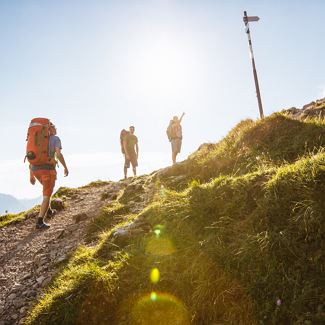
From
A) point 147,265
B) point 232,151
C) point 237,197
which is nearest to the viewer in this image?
point 147,265

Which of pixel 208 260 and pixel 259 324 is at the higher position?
pixel 208 260

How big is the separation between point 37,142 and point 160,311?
795 centimetres

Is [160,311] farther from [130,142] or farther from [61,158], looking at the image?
[130,142]

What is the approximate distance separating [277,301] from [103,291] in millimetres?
2620

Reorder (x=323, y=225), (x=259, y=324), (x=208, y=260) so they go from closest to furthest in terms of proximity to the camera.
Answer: (x=259, y=324) < (x=323, y=225) < (x=208, y=260)

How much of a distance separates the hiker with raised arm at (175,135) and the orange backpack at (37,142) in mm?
10503

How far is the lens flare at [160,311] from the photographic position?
177 inches

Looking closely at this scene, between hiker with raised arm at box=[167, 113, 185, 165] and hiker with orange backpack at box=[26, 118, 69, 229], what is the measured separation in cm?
1014

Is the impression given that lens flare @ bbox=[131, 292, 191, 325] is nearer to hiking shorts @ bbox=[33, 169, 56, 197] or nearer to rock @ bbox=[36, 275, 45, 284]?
rock @ bbox=[36, 275, 45, 284]

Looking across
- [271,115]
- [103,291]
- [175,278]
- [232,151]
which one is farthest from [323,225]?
[271,115]

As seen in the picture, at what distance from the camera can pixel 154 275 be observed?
17.0ft

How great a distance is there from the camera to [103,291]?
5.05 m

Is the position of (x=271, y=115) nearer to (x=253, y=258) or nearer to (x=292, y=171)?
(x=292, y=171)

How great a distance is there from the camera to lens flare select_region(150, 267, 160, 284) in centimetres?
508
